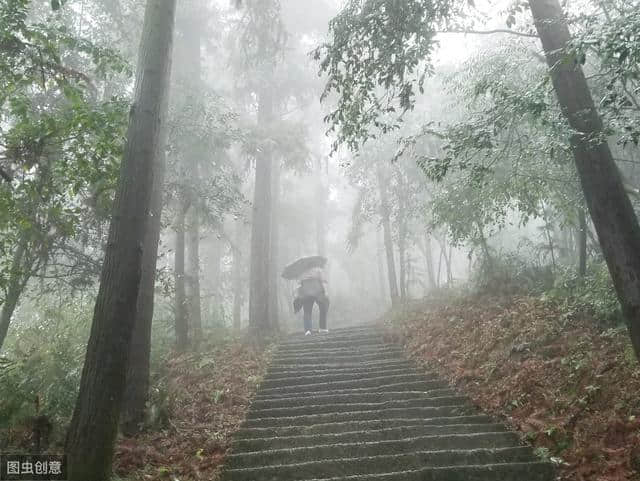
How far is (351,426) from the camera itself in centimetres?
668

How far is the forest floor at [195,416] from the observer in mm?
5543

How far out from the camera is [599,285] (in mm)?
7910

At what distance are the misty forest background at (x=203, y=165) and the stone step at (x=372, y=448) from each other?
1711mm

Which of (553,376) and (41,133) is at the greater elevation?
(41,133)

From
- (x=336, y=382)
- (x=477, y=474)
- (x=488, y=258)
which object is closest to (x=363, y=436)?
(x=477, y=474)

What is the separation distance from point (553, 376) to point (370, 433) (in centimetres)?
269

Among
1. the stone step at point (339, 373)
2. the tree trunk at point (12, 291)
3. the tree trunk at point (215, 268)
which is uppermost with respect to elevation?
the tree trunk at point (215, 268)

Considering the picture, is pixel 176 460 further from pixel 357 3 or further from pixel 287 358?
pixel 357 3

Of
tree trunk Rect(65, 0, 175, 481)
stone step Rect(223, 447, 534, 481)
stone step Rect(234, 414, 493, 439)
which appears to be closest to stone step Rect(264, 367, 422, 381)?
stone step Rect(234, 414, 493, 439)

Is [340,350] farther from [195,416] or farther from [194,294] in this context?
[195,416]

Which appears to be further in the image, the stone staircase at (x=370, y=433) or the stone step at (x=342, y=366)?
the stone step at (x=342, y=366)

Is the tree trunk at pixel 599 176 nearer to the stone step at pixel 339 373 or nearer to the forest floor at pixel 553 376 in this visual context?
the forest floor at pixel 553 376

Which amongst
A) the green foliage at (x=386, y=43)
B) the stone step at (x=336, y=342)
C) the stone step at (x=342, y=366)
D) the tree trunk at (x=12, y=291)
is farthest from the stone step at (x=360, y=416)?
the stone step at (x=336, y=342)

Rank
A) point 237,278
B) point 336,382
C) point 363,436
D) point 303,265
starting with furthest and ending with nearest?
point 237,278 < point 303,265 < point 336,382 < point 363,436
